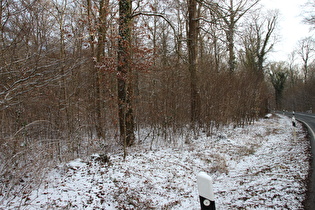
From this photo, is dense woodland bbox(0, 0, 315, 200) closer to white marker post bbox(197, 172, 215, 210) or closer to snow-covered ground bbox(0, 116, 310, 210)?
snow-covered ground bbox(0, 116, 310, 210)

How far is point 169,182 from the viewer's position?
4758 millimetres

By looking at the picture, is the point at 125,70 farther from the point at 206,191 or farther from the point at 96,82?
the point at 206,191

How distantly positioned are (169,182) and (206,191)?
298cm

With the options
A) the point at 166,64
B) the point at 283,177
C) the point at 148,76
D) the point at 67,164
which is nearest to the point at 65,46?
the point at 67,164

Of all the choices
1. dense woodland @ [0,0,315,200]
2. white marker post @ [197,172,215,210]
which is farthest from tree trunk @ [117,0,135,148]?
white marker post @ [197,172,215,210]

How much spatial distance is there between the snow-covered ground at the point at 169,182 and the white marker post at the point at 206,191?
72.2 inches

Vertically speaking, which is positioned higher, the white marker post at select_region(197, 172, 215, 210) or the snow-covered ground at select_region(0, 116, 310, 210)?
the white marker post at select_region(197, 172, 215, 210)

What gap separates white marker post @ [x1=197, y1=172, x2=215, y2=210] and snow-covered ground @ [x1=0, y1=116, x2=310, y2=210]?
183 cm

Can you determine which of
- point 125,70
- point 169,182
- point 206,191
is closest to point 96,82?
point 125,70

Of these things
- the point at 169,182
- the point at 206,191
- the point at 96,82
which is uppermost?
the point at 96,82

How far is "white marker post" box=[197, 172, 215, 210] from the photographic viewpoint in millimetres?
1933

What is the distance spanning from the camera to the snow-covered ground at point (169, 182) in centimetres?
352

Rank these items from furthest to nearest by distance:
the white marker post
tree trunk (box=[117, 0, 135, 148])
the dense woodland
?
tree trunk (box=[117, 0, 135, 148])
the dense woodland
the white marker post

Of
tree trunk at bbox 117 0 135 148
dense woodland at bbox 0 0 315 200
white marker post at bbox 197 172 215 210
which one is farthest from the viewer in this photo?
tree trunk at bbox 117 0 135 148
